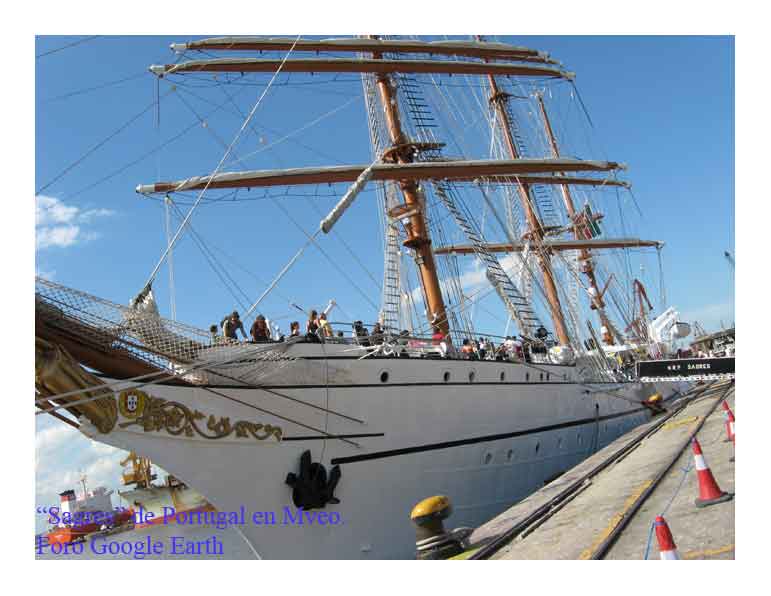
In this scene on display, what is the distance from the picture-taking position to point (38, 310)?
245 inches

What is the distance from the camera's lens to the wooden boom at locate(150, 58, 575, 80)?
14727 millimetres

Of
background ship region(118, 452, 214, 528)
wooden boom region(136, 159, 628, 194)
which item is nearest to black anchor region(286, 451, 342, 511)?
wooden boom region(136, 159, 628, 194)

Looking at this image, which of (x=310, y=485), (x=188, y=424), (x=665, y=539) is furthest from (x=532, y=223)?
(x=665, y=539)

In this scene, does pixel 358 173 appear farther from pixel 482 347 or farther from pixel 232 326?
pixel 232 326

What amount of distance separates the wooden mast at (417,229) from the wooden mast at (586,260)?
21823 mm

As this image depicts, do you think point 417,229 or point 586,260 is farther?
point 586,260

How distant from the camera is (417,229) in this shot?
16.1 metres

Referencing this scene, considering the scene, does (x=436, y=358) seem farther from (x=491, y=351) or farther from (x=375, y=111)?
(x=375, y=111)

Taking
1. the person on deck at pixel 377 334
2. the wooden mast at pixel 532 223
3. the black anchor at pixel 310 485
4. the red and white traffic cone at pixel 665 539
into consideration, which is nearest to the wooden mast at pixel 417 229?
the person on deck at pixel 377 334

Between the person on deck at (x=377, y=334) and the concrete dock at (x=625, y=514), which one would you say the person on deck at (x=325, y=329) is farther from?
the concrete dock at (x=625, y=514)

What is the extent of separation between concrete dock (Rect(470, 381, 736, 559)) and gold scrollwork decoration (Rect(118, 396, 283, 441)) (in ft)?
10.5

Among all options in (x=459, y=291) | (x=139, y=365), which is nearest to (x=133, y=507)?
(x=459, y=291)

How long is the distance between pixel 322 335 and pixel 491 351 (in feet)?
18.0

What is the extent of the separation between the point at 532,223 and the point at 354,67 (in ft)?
51.7
